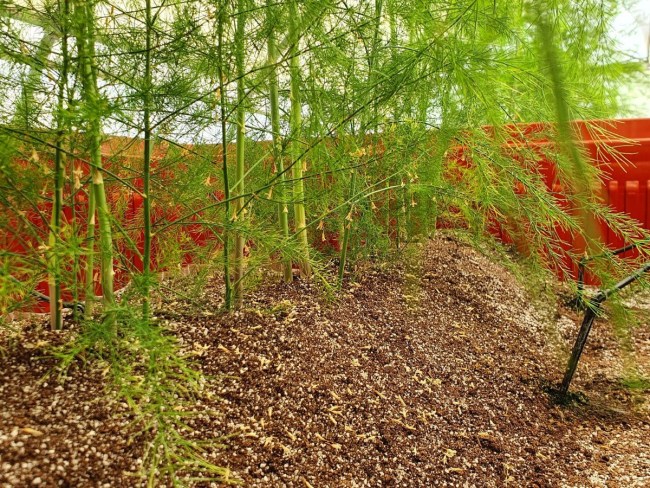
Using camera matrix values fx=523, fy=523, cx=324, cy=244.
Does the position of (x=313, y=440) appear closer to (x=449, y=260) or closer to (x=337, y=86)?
(x=337, y=86)

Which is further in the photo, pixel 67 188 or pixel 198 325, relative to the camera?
pixel 67 188

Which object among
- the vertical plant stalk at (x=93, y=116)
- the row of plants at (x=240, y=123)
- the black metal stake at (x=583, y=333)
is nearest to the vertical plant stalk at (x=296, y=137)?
the row of plants at (x=240, y=123)

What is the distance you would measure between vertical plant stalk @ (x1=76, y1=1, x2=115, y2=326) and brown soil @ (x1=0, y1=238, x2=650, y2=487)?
13 cm

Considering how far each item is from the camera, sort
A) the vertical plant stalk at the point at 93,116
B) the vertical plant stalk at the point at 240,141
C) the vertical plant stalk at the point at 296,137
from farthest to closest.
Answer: the vertical plant stalk at the point at 296,137, the vertical plant stalk at the point at 240,141, the vertical plant stalk at the point at 93,116

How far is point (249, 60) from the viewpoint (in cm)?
98

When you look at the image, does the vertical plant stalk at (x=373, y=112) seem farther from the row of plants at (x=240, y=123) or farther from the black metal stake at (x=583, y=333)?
the black metal stake at (x=583, y=333)

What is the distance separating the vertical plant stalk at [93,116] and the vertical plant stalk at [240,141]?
0.70ft

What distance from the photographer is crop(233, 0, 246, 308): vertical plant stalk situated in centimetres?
86

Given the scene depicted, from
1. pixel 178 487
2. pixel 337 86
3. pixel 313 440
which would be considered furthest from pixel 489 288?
pixel 178 487

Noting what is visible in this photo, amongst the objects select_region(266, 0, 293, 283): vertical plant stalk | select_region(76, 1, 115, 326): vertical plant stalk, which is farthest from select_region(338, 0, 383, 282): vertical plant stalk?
select_region(76, 1, 115, 326): vertical plant stalk

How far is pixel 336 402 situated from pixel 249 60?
25.3 inches

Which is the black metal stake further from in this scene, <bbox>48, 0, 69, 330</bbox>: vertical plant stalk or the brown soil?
<bbox>48, 0, 69, 330</bbox>: vertical plant stalk

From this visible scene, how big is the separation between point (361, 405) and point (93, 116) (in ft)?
2.11

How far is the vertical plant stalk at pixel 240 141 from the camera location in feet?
2.82
